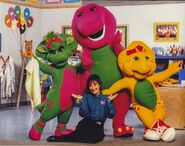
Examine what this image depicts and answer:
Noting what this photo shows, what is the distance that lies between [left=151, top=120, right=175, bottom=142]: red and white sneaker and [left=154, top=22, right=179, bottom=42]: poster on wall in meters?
4.08

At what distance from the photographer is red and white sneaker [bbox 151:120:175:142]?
3566 millimetres

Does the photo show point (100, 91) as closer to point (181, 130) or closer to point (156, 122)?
point (156, 122)

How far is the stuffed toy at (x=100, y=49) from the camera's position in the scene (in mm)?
3648

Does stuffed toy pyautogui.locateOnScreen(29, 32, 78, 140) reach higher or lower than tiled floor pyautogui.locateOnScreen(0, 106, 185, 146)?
higher

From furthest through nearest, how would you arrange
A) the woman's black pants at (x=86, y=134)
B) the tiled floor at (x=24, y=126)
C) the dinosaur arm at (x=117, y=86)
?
1. the tiled floor at (x=24, y=126)
2. the dinosaur arm at (x=117, y=86)
3. the woman's black pants at (x=86, y=134)

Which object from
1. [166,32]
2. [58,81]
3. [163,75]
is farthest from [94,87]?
[166,32]

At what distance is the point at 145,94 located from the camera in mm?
3621

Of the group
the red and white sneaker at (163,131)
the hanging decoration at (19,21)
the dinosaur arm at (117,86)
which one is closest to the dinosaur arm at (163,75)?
the dinosaur arm at (117,86)

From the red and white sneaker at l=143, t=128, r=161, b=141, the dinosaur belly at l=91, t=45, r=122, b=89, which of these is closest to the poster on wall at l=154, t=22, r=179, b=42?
the dinosaur belly at l=91, t=45, r=122, b=89

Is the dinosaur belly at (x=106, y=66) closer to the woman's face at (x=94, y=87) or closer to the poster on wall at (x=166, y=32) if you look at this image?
the woman's face at (x=94, y=87)

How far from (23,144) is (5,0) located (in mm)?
4438

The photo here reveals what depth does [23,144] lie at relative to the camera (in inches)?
140

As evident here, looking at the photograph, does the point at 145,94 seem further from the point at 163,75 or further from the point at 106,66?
the point at 106,66

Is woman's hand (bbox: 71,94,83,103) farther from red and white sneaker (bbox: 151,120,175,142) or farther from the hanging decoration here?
the hanging decoration
